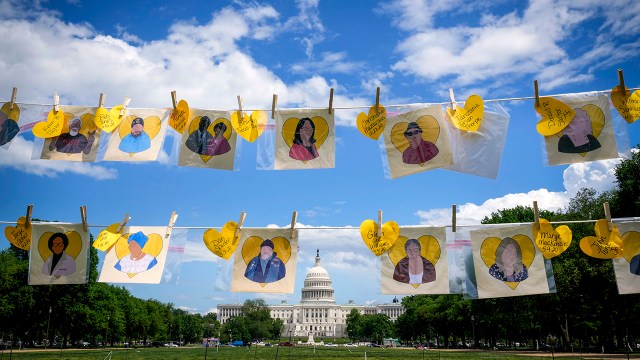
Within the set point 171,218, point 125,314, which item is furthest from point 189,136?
point 125,314

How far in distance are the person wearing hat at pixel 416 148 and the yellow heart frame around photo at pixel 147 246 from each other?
407cm

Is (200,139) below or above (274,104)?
below

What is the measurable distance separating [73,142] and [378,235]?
4.95 meters

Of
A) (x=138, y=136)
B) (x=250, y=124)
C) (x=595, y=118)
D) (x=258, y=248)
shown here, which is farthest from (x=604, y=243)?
(x=138, y=136)

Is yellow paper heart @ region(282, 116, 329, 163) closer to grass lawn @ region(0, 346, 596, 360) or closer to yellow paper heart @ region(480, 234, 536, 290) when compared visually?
yellow paper heart @ region(480, 234, 536, 290)

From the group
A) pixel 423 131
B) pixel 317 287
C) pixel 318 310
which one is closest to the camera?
pixel 423 131

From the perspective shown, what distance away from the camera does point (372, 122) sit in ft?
23.7

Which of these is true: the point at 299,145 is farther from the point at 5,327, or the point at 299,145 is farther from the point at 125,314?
the point at 125,314

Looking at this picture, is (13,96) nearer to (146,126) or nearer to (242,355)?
(146,126)

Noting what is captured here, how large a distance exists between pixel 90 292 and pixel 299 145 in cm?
5119

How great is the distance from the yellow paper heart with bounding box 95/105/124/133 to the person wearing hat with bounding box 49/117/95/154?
9.1 inches

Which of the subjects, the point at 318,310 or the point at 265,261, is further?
the point at 318,310

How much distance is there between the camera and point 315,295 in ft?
611

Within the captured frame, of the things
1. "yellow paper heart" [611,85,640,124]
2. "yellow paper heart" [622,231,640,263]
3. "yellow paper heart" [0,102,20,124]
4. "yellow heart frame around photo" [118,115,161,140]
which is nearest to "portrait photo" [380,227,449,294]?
"yellow paper heart" [622,231,640,263]
